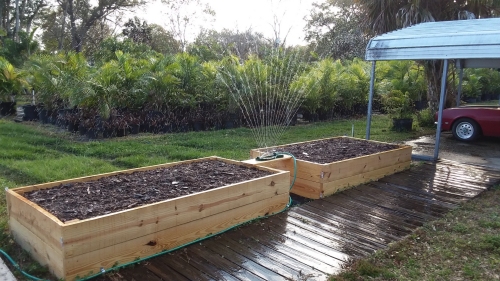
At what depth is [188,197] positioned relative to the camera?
Answer: 139 inches

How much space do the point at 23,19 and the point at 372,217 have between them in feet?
111

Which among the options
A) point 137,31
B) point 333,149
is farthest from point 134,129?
point 137,31

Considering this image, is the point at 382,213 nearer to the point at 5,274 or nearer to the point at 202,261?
the point at 202,261

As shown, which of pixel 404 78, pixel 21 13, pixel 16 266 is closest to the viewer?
pixel 16 266

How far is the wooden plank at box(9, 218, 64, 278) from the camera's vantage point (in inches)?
114

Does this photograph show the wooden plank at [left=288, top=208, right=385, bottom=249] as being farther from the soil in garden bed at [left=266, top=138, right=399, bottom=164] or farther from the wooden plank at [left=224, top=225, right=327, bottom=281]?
the soil in garden bed at [left=266, top=138, right=399, bottom=164]

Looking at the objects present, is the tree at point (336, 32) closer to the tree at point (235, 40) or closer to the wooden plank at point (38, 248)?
the tree at point (235, 40)

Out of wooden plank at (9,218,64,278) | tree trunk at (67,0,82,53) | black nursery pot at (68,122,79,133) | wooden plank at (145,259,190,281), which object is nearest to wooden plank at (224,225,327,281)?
wooden plank at (145,259,190,281)

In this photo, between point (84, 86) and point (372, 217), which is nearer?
point (372, 217)

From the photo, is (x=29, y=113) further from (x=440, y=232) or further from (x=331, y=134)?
(x=440, y=232)

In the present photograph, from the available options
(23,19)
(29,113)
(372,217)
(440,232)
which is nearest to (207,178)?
(372,217)

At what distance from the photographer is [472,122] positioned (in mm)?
9586

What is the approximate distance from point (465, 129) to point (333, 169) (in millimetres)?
6328

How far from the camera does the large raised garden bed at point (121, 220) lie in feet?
9.53
